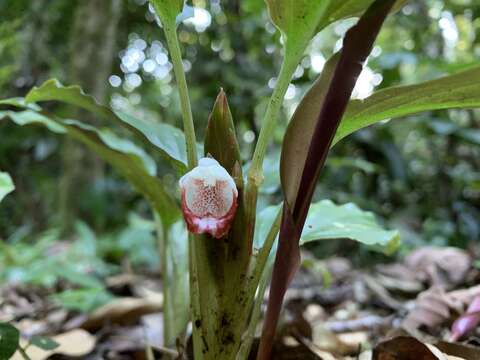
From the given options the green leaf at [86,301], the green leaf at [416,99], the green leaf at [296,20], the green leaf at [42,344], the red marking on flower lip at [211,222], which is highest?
the green leaf at [296,20]

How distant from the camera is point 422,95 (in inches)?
24.4

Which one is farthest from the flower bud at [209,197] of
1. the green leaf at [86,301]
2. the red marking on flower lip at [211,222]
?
the green leaf at [86,301]

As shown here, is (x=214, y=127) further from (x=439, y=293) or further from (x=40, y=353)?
(x=439, y=293)

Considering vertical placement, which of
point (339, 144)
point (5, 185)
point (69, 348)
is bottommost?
point (69, 348)

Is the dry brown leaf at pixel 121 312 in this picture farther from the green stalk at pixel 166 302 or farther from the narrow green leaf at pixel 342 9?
the narrow green leaf at pixel 342 9

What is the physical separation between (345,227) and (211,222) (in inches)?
11.4

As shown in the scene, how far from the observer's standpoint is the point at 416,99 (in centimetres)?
63

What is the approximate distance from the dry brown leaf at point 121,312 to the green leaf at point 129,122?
1.94ft

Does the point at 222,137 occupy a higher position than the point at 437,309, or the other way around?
the point at 222,137

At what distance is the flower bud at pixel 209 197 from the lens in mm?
624

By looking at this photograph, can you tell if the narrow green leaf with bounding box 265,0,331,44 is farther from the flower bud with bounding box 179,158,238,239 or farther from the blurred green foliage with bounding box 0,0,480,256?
the blurred green foliage with bounding box 0,0,480,256

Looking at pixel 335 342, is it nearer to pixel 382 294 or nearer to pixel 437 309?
pixel 437 309

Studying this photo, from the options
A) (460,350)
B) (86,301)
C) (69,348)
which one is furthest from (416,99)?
(86,301)

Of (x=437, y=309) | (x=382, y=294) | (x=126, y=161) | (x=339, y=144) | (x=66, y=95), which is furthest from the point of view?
(x=339, y=144)
